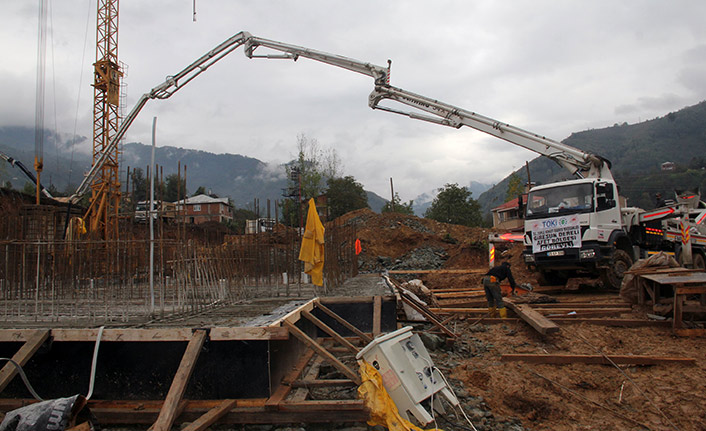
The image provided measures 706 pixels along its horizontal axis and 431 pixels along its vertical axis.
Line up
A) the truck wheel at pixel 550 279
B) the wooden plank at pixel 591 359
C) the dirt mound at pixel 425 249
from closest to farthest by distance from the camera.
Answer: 1. the wooden plank at pixel 591 359
2. the truck wheel at pixel 550 279
3. the dirt mound at pixel 425 249

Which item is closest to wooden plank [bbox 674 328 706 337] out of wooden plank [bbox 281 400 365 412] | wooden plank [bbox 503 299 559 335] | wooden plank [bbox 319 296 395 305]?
wooden plank [bbox 503 299 559 335]

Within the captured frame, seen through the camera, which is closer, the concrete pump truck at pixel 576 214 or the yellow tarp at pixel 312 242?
the yellow tarp at pixel 312 242

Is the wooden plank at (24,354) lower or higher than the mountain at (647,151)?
lower

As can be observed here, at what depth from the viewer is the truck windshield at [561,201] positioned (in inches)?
430

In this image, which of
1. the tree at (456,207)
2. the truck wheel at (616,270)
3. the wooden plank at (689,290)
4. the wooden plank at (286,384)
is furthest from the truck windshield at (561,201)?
the tree at (456,207)

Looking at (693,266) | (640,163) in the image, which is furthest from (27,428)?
(640,163)

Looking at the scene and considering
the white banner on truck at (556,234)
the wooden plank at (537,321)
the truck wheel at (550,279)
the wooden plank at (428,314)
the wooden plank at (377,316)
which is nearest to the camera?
the wooden plank at (377,316)

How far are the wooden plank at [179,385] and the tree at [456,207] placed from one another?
43.6m

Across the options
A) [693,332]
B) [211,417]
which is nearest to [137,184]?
[211,417]

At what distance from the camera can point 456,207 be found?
47.1 meters

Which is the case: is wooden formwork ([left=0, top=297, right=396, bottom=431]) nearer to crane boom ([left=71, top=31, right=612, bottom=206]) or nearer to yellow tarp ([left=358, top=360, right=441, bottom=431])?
yellow tarp ([left=358, top=360, right=441, bottom=431])

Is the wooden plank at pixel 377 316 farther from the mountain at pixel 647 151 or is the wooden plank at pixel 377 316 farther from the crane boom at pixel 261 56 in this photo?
the mountain at pixel 647 151

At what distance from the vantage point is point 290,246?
10.0 meters

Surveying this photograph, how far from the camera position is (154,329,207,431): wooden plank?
3590 mm
